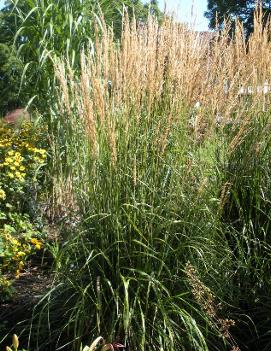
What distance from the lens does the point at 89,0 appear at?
190 inches

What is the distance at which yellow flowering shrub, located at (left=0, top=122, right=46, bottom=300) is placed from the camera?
3.22 m

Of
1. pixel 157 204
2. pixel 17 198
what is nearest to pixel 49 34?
pixel 17 198

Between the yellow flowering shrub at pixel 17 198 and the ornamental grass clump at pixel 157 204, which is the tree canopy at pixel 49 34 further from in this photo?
the ornamental grass clump at pixel 157 204

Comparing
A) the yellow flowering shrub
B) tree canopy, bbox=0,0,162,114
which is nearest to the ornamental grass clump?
the yellow flowering shrub

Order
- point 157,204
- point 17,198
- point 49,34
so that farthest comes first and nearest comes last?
point 49,34
point 17,198
point 157,204

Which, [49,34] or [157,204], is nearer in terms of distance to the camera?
[157,204]

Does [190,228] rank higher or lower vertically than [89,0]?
lower

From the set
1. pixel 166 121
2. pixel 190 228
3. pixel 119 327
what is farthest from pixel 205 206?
pixel 119 327

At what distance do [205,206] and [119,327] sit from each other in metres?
0.77

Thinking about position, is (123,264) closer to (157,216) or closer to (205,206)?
(157,216)

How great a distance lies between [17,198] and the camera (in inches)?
164

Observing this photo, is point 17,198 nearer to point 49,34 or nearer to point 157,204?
point 49,34

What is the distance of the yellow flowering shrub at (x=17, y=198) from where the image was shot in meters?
3.22

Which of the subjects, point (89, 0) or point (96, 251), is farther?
point (89, 0)
